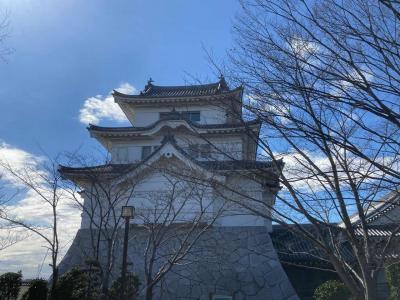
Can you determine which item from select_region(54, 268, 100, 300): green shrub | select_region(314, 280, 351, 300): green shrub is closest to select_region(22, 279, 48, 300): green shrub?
select_region(54, 268, 100, 300): green shrub

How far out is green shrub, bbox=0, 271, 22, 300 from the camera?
1347 cm

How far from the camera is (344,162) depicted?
6.28 meters

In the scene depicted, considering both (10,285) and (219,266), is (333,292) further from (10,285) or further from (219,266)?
(10,285)

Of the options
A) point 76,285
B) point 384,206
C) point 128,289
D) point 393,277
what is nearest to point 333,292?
point 393,277

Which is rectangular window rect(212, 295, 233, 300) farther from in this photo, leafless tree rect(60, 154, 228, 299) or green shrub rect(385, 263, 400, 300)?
green shrub rect(385, 263, 400, 300)

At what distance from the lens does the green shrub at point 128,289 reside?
12.7m

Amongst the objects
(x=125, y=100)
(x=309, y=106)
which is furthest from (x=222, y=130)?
(x=309, y=106)

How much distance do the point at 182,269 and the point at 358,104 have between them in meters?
13.4

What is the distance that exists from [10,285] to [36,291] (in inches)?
48.4

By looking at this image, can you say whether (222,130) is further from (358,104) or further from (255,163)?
(358,104)

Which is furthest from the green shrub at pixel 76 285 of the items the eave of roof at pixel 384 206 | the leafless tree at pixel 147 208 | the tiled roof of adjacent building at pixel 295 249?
the eave of roof at pixel 384 206

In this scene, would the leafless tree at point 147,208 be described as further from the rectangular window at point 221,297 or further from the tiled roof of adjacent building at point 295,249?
the tiled roof of adjacent building at point 295,249

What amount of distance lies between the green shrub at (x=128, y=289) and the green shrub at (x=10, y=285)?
3490 millimetres

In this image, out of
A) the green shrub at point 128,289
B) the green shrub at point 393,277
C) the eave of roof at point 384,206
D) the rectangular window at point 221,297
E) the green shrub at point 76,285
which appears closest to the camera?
the eave of roof at point 384,206
